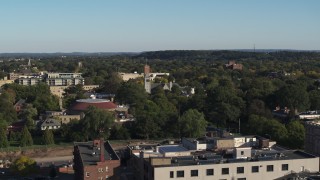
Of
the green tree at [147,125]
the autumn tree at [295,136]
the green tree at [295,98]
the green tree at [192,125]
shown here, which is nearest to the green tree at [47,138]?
the green tree at [147,125]

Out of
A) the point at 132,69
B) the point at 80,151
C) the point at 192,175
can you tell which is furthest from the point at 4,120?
the point at 132,69

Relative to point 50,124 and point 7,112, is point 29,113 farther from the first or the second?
point 50,124

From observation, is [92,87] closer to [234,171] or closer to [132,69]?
[132,69]

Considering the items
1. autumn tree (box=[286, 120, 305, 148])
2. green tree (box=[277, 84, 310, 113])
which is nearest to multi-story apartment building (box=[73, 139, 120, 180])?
autumn tree (box=[286, 120, 305, 148])

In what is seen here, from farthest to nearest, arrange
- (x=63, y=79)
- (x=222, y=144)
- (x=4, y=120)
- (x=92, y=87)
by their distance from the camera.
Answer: (x=63, y=79) < (x=92, y=87) < (x=4, y=120) < (x=222, y=144)

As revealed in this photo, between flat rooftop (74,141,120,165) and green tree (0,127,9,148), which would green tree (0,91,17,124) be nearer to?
green tree (0,127,9,148)

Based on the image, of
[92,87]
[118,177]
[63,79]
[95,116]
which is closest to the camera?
[118,177]

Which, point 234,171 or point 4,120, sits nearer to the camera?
point 234,171

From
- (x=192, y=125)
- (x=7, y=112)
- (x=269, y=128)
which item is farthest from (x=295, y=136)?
(x=7, y=112)
